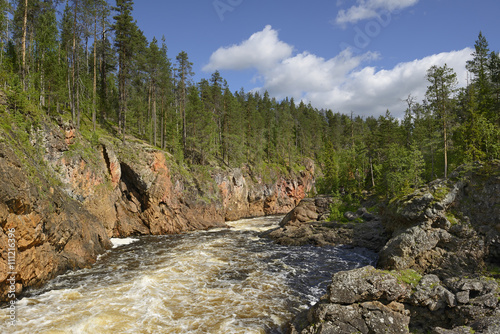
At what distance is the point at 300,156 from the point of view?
84188 mm

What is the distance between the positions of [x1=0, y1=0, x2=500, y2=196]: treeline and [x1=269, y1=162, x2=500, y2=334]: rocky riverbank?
5902 mm

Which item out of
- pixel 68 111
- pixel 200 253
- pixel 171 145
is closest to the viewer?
pixel 200 253

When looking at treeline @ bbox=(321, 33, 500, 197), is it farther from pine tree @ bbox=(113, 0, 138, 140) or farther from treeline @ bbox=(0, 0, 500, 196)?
pine tree @ bbox=(113, 0, 138, 140)

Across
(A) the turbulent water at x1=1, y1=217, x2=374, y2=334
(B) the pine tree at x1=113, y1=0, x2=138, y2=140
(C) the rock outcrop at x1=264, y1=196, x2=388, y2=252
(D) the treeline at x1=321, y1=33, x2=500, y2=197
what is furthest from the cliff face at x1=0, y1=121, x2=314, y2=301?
(D) the treeline at x1=321, y1=33, x2=500, y2=197

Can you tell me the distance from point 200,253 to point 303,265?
8.56 metres

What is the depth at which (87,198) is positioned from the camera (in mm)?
24469

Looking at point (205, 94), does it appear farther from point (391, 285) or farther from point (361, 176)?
point (391, 285)

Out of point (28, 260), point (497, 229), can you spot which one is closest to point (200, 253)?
point (28, 260)

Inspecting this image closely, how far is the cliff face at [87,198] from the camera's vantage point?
13.2 metres

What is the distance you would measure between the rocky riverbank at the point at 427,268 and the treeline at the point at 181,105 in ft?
19.4

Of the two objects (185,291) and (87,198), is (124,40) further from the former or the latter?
(185,291)

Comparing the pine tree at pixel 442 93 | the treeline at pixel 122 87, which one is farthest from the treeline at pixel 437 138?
the treeline at pixel 122 87

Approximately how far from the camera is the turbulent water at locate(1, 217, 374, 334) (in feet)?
34.1

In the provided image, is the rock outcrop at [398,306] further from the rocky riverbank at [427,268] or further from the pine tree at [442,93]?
the pine tree at [442,93]
